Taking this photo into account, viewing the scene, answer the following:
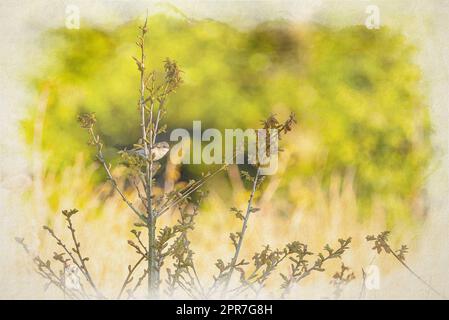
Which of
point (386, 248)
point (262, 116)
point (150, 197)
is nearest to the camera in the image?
point (150, 197)

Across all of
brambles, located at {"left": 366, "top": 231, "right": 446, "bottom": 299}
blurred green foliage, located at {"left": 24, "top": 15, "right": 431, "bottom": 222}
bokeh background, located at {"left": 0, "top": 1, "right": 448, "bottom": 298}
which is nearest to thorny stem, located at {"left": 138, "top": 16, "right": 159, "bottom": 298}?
brambles, located at {"left": 366, "top": 231, "right": 446, "bottom": 299}

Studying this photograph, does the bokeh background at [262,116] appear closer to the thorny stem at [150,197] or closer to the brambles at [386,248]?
the brambles at [386,248]

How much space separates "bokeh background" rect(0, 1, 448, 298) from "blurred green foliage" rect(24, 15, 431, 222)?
0.04 ft

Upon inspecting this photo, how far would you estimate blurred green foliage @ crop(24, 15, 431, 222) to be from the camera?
3.96 m

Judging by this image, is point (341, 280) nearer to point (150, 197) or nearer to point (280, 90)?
point (150, 197)

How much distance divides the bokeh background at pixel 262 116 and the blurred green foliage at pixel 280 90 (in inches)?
0.5

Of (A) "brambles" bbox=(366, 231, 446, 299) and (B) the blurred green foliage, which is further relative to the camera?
(B) the blurred green foliage

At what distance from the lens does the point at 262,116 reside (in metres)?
4.92

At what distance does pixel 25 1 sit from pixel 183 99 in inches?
68.3

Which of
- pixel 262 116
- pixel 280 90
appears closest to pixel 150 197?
pixel 280 90

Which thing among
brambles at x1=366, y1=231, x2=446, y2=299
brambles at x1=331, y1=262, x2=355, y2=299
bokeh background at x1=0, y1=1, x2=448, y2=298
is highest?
bokeh background at x1=0, y1=1, x2=448, y2=298

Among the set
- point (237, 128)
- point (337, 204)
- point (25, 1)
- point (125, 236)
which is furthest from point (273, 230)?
point (25, 1)

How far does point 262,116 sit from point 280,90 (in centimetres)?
40

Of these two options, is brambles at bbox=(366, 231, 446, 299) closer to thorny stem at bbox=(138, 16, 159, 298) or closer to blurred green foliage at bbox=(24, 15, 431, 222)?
thorny stem at bbox=(138, 16, 159, 298)
